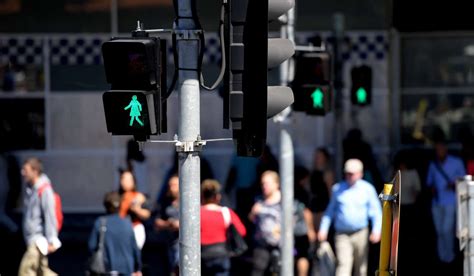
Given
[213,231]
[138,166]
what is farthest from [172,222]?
[138,166]

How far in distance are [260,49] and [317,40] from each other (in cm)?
658

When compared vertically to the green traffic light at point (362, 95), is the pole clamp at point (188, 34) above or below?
above

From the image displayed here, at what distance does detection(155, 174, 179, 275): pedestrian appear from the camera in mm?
12664

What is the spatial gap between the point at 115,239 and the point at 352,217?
2.73 meters

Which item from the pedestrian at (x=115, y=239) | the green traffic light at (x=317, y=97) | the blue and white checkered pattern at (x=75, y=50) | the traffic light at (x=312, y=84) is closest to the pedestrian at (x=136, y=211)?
the pedestrian at (x=115, y=239)

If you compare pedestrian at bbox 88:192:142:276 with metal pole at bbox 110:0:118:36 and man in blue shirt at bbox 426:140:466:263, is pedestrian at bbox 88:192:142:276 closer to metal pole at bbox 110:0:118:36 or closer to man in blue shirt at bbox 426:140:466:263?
man in blue shirt at bbox 426:140:466:263

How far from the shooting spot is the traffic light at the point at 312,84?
11953mm

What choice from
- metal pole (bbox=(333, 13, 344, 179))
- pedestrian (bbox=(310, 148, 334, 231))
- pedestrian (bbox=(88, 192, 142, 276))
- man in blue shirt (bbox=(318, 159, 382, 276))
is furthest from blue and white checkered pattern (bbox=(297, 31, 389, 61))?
pedestrian (bbox=(88, 192, 142, 276))

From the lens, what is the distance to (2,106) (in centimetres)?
1798

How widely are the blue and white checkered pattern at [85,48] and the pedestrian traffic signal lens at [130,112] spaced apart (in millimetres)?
11010

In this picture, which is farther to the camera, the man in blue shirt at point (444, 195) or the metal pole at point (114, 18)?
the metal pole at point (114, 18)

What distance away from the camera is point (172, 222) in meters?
12.7

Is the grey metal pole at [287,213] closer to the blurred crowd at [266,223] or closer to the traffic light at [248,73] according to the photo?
the blurred crowd at [266,223]

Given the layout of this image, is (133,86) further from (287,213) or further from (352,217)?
(352,217)
